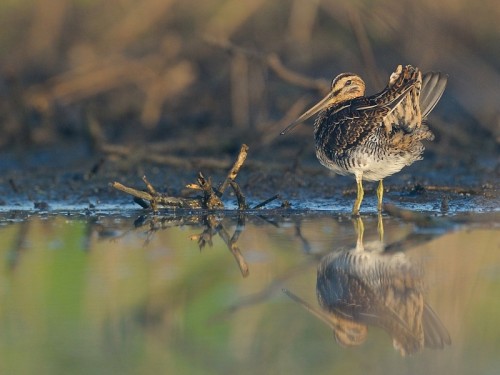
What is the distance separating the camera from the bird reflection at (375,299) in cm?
443

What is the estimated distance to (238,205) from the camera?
7.59m

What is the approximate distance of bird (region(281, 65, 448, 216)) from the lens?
6.90 meters

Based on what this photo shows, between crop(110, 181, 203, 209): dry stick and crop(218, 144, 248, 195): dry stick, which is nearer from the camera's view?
crop(218, 144, 248, 195): dry stick

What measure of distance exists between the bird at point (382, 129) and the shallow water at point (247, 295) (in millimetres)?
371

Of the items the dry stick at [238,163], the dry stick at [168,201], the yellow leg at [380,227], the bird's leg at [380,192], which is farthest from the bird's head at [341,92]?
the yellow leg at [380,227]

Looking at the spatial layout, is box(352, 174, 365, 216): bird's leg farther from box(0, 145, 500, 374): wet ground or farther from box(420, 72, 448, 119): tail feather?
box(420, 72, 448, 119): tail feather

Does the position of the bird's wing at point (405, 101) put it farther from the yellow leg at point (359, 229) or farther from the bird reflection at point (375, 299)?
the bird reflection at point (375, 299)

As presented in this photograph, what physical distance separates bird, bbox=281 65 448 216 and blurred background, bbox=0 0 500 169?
57.2 inches

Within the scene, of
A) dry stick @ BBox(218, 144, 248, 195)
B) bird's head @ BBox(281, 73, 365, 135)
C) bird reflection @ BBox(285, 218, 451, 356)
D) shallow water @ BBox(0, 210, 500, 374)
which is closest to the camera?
shallow water @ BBox(0, 210, 500, 374)

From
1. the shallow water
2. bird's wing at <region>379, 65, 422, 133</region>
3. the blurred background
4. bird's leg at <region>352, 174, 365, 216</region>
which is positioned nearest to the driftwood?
the shallow water

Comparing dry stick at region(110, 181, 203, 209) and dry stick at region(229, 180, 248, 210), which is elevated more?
dry stick at region(110, 181, 203, 209)

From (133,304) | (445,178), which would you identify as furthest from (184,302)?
(445,178)

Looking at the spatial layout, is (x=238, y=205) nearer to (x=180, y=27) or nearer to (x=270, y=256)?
(x=270, y=256)

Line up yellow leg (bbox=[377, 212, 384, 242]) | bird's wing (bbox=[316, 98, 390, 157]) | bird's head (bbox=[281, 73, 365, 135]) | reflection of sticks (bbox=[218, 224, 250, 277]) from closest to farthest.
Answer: reflection of sticks (bbox=[218, 224, 250, 277]) < yellow leg (bbox=[377, 212, 384, 242]) < bird's wing (bbox=[316, 98, 390, 157]) < bird's head (bbox=[281, 73, 365, 135])
